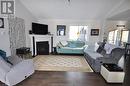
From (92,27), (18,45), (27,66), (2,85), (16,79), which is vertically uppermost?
(92,27)

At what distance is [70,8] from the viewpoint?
20.1 feet

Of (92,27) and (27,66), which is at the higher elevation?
(92,27)

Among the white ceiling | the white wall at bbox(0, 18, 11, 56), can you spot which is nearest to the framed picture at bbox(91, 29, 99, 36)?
the white ceiling

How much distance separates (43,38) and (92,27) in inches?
127

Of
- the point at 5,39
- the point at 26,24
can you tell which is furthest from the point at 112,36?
the point at 5,39

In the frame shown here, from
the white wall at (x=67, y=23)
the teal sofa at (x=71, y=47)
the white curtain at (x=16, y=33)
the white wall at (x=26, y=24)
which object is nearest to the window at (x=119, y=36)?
the white wall at (x=67, y=23)

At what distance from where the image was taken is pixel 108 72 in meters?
3.21

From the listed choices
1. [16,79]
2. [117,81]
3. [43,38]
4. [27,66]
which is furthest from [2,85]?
[43,38]

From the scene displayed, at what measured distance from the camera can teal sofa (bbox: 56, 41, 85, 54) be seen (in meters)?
6.89

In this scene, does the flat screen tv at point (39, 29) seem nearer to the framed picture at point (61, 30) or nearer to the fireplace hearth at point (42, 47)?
the fireplace hearth at point (42, 47)

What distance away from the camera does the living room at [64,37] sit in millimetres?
3613

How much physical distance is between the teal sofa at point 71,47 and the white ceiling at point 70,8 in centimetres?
162

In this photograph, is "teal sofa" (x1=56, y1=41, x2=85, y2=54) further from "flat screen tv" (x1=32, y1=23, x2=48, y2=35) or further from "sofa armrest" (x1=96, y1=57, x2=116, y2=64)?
"sofa armrest" (x1=96, y1=57, x2=116, y2=64)

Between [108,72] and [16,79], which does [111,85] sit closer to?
[108,72]
